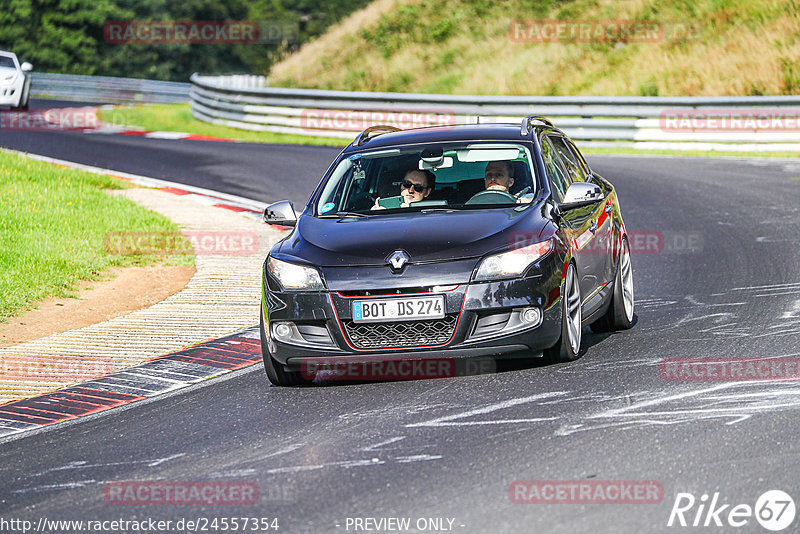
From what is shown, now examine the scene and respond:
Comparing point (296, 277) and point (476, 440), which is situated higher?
point (296, 277)

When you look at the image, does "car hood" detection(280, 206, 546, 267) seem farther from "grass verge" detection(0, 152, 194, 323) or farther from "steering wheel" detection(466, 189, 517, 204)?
"grass verge" detection(0, 152, 194, 323)

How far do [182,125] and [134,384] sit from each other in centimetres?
2485

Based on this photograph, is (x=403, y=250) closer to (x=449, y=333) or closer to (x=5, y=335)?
(x=449, y=333)

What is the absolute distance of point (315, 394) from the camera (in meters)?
7.69

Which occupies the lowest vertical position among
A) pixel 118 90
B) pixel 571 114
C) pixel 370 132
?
pixel 118 90

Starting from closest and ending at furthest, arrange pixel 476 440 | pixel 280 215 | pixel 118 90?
pixel 476 440 → pixel 280 215 → pixel 118 90

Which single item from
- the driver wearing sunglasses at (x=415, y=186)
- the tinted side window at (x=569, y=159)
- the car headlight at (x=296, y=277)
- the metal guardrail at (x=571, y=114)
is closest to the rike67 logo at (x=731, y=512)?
the car headlight at (x=296, y=277)

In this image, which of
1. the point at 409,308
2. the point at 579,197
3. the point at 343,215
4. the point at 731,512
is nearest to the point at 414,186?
the point at 343,215

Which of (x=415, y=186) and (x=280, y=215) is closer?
(x=280, y=215)

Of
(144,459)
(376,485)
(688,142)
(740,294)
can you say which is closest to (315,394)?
(144,459)

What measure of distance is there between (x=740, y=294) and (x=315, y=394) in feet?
14.4

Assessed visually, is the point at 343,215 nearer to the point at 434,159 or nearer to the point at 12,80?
the point at 434,159

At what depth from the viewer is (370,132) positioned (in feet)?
32.5

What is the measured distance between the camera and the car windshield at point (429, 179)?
28.2 ft
